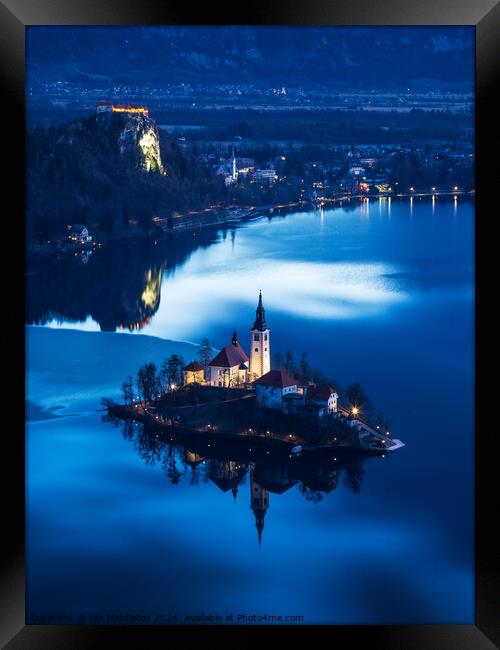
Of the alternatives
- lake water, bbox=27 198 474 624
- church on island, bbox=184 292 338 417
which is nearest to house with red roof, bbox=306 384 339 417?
church on island, bbox=184 292 338 417

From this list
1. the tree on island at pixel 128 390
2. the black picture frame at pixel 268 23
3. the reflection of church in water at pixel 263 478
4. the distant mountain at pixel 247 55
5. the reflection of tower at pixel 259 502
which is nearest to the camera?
the black picture frame at pixel 268 23

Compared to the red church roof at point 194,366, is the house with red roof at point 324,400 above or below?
below

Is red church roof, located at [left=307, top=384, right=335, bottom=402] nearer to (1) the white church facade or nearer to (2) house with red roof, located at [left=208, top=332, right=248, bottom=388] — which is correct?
(1) the white church facade

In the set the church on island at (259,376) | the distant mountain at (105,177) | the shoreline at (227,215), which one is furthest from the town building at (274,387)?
the distant mountain at (105,177)

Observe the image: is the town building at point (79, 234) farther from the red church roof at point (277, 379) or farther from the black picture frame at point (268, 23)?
the red church roof at point (277, 379)

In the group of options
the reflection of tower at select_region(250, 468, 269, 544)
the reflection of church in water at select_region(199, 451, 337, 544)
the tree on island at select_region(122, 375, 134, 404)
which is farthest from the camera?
the tree on island at select_region(122, 375, 134, 404)

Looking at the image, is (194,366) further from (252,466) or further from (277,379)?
(252,466)

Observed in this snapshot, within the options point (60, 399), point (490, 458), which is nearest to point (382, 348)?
point (490, 458)

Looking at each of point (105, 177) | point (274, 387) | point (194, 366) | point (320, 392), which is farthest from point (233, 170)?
point (320, 392)
